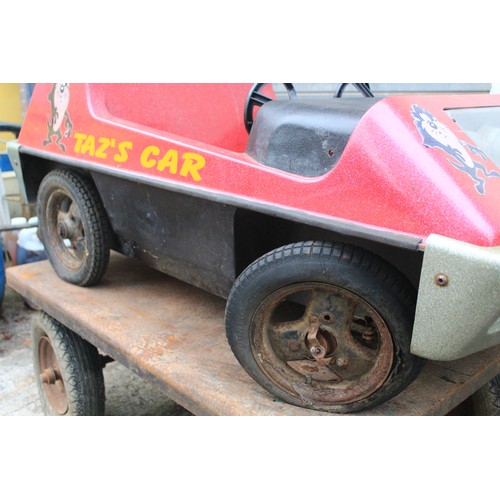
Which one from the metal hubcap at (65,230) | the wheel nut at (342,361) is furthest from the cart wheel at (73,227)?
the wheel nut at (342,361)

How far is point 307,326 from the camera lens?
1.40 metres

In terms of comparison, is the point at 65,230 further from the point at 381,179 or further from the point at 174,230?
the point at 381,179

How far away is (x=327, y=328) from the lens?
4.49 feet

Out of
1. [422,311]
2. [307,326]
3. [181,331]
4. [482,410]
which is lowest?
[482,410]

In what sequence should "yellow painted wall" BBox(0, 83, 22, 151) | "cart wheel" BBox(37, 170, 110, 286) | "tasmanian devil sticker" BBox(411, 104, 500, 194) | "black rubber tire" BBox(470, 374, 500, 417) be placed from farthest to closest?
"yellow painted wall" BBox(0, 83, 22, 151) → "cart wheel" BBox(37, 170, 110, 286) → "black rubber tire" BBox(470, 374, 500, 417) → "tasmanian devil sticker" BBox(411, 104, 500, 194)

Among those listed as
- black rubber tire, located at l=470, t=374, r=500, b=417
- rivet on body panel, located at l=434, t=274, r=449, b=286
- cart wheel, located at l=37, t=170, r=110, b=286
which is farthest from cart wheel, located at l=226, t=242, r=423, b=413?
cart wheel, located at l=37, t=170, r=110, b=286

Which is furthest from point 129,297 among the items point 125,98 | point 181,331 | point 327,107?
point 327,107

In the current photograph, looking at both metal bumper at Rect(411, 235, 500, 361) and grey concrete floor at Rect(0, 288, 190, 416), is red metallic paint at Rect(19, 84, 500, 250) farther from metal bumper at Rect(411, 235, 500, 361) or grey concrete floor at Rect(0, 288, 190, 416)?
grey concrete floor at Rect(0, 288, 190, 416)

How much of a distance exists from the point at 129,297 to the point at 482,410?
4.33ft

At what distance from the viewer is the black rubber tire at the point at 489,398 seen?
73.6 inches

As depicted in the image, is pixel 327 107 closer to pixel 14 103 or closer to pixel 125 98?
pixel 125 98

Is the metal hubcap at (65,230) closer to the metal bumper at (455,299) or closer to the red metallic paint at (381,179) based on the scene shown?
Answer: the red metallic paint at (381,179)

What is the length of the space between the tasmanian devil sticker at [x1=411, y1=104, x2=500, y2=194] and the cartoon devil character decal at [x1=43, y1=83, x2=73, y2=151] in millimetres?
1337

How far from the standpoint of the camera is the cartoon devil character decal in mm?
2098
